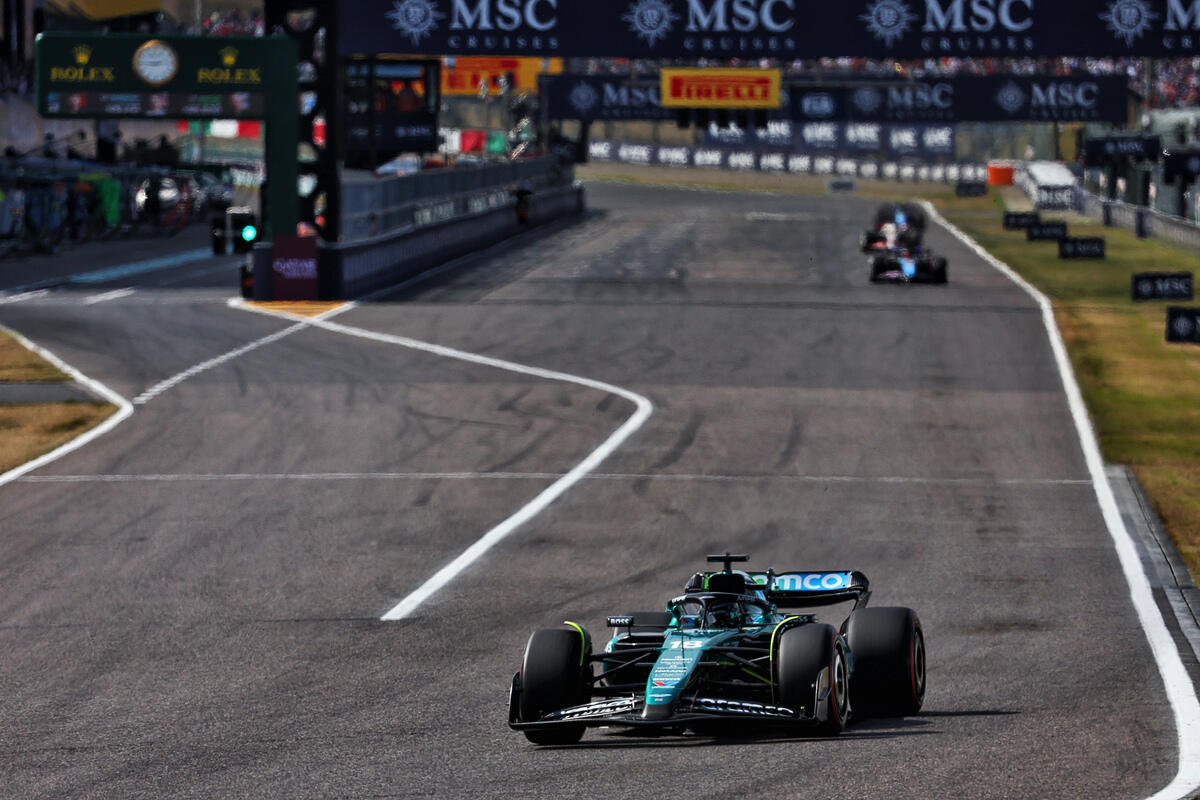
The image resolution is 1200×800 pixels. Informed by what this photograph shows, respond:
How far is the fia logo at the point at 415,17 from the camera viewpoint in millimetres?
43844

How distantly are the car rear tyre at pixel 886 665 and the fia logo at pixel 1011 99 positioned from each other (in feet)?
202

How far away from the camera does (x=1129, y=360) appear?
1326 inches

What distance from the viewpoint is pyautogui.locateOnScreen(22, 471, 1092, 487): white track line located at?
22.6 m

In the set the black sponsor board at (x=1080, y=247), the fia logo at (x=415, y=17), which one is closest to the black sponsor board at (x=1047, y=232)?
the black sponsor board at (x=1080, y=247)

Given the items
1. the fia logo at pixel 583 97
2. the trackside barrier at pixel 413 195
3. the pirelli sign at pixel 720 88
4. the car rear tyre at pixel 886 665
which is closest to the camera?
the car rear tyre at pixel 886 665

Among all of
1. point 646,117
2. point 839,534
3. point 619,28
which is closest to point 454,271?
point 619,28

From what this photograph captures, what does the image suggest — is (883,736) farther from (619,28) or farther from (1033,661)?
(619,28)

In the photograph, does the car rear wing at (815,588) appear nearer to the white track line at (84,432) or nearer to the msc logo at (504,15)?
the white track line at (84,432)

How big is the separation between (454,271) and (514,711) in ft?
124

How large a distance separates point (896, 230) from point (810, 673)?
132 feet

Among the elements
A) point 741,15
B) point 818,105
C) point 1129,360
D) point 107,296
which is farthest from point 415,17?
point 818,105

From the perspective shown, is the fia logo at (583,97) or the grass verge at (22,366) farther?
the fia logo at (583,97)

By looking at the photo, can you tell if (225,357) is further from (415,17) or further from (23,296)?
(415,17)

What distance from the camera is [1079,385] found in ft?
100
